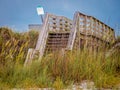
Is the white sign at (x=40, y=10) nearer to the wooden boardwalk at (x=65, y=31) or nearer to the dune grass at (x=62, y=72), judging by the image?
the wooden boardwalk at (x=65, y=31)

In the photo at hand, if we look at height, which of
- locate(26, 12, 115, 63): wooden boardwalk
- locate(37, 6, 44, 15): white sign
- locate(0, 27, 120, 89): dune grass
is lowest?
locate(0, 27, 120, 89): dune grass

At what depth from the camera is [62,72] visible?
684cm

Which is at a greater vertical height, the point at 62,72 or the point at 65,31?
the point at 65,31

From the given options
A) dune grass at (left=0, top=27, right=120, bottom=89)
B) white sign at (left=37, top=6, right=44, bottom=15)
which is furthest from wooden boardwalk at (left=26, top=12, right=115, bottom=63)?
dune grass at (left=0, top=27, right=120, bottom=89)

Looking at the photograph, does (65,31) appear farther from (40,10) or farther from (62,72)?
(62,72)

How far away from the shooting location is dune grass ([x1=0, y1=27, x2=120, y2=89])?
6434 mm

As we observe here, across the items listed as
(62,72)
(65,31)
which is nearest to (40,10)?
(65,31)

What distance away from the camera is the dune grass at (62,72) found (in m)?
6.43

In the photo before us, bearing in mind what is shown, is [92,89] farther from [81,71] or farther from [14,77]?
[14,77]

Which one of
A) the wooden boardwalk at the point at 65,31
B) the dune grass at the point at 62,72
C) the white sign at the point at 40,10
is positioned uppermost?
the white sign at the point at 40,10

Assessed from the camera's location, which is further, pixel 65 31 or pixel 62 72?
pixel 65 31

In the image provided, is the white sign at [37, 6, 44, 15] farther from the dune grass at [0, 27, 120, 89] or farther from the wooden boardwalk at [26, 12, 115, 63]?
the dune grass at [0, 27, 120, 89]

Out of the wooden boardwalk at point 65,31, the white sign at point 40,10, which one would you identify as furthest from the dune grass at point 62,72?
the white sign at point 40,10

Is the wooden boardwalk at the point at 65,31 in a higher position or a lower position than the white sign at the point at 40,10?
lower
